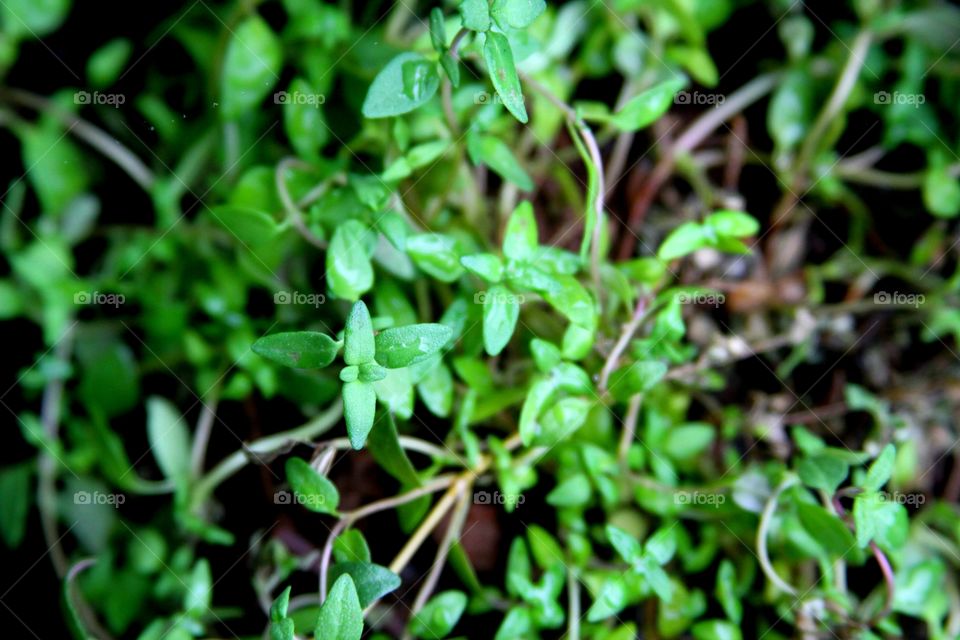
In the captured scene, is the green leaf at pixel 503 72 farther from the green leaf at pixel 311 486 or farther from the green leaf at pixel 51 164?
the green leaf at pixel 51 164

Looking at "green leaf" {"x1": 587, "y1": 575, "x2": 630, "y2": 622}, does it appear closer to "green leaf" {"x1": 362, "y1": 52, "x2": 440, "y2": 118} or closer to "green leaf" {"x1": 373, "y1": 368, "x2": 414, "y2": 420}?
"green leaf" {"x1": 373, "y1": 368, "x2": 414, "y2": 420}

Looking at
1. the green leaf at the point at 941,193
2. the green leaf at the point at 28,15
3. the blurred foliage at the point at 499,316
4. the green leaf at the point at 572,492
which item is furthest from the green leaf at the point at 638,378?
the green leaf at the point at 28,15

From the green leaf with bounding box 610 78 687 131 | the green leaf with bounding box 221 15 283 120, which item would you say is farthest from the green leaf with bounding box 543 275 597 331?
the green leaf with bounding box 221 15 283 120

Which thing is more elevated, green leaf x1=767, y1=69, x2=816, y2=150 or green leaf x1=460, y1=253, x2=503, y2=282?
green leaf x1=767, y1=69, x2=816, y2=150

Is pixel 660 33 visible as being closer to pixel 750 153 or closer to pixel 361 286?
pixel 750 153

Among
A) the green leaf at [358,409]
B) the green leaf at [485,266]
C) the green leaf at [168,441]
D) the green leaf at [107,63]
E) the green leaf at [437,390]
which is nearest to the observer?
the green leaf at [358,409]
